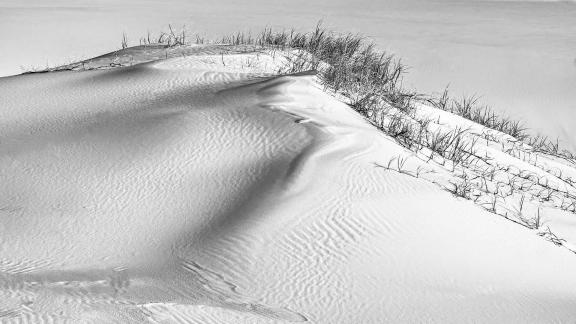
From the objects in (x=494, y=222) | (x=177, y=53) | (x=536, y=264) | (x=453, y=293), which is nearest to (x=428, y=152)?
(x=494, y=222)

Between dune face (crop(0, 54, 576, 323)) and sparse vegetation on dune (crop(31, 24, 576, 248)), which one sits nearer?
dune face (crop(0, 54, 576, 323))

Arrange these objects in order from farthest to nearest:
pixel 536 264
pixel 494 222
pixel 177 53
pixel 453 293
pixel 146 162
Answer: pixel 177 53 → pixel 146 162 → pixel 494 222 → pixel 536 264 → pixel 453 293

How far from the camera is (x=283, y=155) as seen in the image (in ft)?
10.4

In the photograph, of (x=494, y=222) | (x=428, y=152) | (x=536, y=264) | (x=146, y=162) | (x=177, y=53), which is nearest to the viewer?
(x=536, y=264)

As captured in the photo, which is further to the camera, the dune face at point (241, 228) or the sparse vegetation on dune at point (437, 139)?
the sparse vegetation on dune at point (437, 139)

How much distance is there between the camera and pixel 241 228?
2.68 m

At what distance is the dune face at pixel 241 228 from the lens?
2340 mm

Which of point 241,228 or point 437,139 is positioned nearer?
point 241,228

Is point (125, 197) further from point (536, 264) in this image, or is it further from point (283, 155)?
point (536, 264)

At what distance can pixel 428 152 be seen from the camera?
12.1 ft

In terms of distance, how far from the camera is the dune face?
7.68ft

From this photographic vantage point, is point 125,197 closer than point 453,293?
No

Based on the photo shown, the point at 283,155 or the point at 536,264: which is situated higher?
the point at 283,155

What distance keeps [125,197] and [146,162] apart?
0.85 feet
